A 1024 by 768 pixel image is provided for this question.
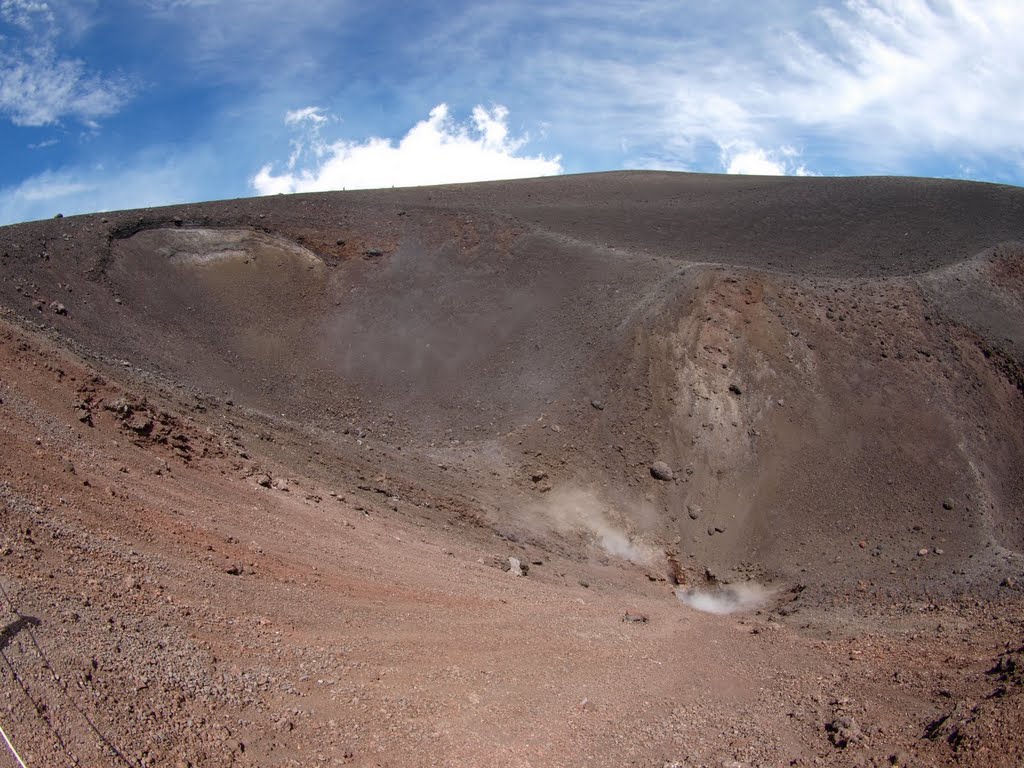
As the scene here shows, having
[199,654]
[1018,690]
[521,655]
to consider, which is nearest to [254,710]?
[199,654]

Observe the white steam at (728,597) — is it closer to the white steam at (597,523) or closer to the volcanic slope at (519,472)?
the volcanic slope at (519,472)

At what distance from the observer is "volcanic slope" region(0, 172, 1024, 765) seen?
9.23 m

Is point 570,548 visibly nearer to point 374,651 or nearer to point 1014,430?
point 374,651

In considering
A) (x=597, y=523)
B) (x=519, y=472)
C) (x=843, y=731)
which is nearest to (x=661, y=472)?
(x=597, y=523)

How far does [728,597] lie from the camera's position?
57.5 ft

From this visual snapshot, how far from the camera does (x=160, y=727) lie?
750 cm

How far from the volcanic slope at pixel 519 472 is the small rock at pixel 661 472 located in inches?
4.0

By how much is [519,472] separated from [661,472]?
390cm

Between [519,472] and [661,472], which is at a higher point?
Answer: [519,472]

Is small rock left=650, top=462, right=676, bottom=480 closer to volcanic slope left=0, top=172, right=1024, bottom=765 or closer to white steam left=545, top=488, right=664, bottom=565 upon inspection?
volcanic slope left=0, top=172, right=1024, bottom=765

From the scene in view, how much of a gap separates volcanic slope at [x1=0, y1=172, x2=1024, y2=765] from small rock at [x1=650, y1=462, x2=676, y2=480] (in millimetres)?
103

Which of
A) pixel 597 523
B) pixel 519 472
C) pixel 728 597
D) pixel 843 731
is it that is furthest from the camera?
pixel 519 472

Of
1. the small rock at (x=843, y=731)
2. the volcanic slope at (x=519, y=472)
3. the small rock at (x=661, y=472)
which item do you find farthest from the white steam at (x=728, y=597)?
the small rock at (x=843, y=731)

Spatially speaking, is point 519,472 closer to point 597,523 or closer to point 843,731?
point 597,523
